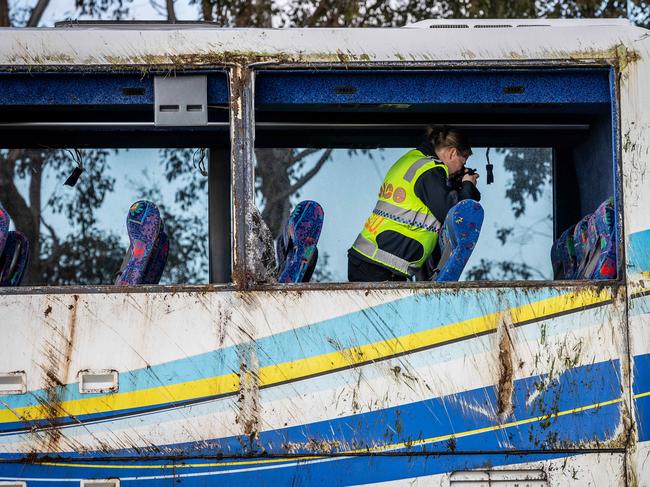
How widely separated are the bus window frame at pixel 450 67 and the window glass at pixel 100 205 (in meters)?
1.38

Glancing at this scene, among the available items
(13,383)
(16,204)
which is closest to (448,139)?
(13,383)

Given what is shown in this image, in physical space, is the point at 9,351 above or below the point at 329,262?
below

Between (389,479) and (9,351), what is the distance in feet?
5.11

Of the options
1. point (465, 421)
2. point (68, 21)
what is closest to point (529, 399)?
point (465, 421)

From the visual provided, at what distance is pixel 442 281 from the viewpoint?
14.1 ft

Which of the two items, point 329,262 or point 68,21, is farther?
point 329,262

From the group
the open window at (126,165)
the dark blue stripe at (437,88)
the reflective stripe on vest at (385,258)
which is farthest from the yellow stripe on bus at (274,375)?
the dark blue stripe at (437,88)

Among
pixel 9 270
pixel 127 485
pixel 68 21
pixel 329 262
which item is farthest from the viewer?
pixel 329 262


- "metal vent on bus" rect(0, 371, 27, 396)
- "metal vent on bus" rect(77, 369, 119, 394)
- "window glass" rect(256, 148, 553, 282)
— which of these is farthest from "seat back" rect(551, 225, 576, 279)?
"metal vent on bus" rect(0, 371, 27, 396)

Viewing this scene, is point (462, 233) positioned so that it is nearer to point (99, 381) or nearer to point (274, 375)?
point (274, 375)

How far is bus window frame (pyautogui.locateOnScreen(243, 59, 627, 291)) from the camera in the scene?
163 inches

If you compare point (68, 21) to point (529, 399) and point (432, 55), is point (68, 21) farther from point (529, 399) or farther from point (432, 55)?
point (529, 399)

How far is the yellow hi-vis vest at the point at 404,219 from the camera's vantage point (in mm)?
4723

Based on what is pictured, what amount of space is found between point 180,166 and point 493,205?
1906mm
